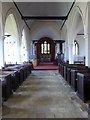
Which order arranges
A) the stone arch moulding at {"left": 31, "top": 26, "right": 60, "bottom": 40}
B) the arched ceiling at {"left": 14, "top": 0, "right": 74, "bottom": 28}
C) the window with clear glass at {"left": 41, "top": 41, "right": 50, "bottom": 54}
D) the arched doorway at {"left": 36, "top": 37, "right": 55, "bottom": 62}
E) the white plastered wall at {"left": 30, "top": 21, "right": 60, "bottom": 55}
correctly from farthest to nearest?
1. the window with clear glass at {"left": 41, "top": 41, "right": 50, "bottom": 54}
2. the arched doorway at {"left": 36, "top": 37, "right": 55, "bottom": 62}
3. the stone arch moulding at {"left": 31, "top": 26, "right": 60, "bottom": 40}
4. the white plastered wall at {"left": 30, "top": 21, "right": 60, "bottom": 55}
5. the arched ceiling at {"left": 14, "top": 0, "right": 74, "bottom": 28}

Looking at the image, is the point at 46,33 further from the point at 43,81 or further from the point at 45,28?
the point at 43,81

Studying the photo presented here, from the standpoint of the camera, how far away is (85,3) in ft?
32.3

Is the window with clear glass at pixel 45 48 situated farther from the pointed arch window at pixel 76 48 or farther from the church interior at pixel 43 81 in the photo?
the church interior at pixel 43 81

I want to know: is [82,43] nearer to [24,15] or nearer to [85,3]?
[24,15]

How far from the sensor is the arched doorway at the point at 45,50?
96.9 feet

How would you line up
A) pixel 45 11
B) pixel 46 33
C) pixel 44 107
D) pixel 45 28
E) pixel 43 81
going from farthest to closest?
pixel 46 33 < pixel 45 28 < pixel 45 11 < pixel 43 81 < pixel 44 107

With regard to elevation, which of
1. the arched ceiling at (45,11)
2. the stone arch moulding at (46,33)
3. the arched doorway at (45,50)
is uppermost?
the arched ceiling at (45,11)

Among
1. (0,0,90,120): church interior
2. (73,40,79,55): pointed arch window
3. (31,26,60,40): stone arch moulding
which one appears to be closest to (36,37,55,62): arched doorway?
(31,26,60,40): stone arch moulding

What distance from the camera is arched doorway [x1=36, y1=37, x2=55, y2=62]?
2953cm

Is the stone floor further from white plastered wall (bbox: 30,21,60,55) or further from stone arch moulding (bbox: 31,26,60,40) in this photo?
stone arch moulding (bbox: 31,26,60,40)

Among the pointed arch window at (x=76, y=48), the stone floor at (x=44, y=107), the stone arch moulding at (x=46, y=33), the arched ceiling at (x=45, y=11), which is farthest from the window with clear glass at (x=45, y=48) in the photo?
the stone floor at (x=44, y=107)

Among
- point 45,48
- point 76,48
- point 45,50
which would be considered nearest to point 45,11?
point 76,48

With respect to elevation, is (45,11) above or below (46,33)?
above

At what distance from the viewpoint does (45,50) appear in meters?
30.3
